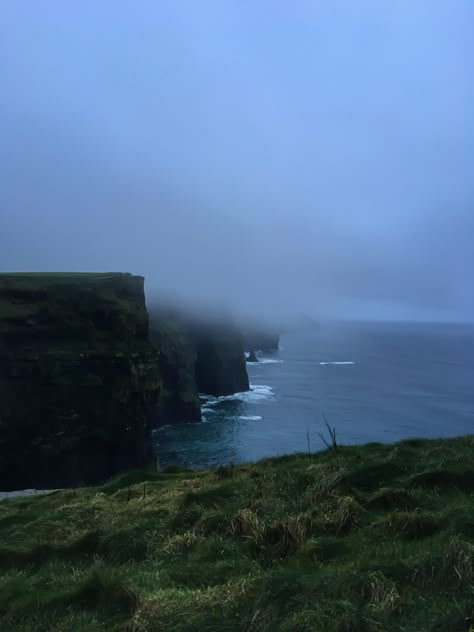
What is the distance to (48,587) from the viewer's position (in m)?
7.64

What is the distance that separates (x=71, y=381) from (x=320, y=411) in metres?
43.8

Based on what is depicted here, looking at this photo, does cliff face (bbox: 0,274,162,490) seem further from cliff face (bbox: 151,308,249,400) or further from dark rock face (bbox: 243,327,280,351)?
dark rock face (bbox: 243,327,280,351)

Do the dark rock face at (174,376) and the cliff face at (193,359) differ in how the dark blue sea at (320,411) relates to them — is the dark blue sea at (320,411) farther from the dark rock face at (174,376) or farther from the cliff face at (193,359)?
the cliff face at (193,359)

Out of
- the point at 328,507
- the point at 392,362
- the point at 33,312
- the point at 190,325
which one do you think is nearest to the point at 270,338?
the point at 392,362

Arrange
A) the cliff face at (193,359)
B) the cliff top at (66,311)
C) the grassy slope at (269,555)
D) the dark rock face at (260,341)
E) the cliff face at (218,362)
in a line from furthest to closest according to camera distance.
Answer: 1. the dark rock face at (260,341)
2. the cliff face at (218,362)
3. the cliff face at (193,359)
4. the cliff top at (66,311)
5. the grassy slope at (269,555)

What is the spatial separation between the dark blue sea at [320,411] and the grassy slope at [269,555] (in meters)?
42.2

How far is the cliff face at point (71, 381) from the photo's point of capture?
46938 mm

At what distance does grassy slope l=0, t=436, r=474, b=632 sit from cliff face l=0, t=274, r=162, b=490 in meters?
36.5

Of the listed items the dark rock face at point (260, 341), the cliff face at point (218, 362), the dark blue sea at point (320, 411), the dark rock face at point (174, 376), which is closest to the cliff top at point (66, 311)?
the dark blue sea at point (320, 411)

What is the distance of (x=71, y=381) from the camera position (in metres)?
49.3

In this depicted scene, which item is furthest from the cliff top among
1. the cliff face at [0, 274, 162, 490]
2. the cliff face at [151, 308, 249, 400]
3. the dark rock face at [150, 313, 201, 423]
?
the cliff face at [151, 308, 249, 400]

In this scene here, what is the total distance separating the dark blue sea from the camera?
206 ft

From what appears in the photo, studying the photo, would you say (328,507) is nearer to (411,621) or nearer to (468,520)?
(468,520)

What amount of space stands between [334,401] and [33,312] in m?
56.5
